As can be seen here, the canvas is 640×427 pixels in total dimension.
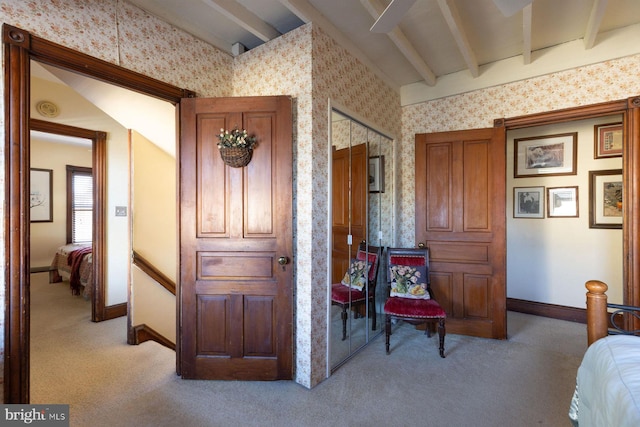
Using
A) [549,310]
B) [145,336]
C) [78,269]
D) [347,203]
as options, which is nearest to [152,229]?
[145,336]

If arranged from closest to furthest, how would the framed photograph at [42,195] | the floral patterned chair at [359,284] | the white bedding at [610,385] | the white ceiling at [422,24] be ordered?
the white bedding at [610,385], the white ceiling at [422,24], the floral patterned chair at [359,284], the framed photograph at [42,195]

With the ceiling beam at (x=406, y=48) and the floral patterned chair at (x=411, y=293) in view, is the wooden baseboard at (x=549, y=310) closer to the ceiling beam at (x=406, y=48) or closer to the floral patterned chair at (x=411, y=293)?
the floral patterned chair at (x=411, y=293)

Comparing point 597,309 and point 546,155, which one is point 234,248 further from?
point 546,155

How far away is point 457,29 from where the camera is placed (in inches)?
90.0

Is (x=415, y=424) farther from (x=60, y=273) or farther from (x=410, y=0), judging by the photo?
(x=60, y=273)

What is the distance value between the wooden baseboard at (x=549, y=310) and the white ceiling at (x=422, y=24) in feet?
9.29

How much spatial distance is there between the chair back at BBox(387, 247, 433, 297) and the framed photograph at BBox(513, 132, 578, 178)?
80.8 inches

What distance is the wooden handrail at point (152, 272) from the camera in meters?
3.01

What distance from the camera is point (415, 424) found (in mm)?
1771

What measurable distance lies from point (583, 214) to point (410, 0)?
12.3 feet

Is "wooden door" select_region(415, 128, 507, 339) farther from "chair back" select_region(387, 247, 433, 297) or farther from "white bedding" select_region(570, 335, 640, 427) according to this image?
"white bedding" select_region(570, 335, 640, 427)

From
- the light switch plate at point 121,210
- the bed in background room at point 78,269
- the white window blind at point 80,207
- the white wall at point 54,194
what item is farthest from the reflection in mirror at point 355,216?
the white window blind at point 80,207

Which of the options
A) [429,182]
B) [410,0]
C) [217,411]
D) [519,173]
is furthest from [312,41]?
[519,173]

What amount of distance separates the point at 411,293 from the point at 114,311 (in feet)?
11.7
